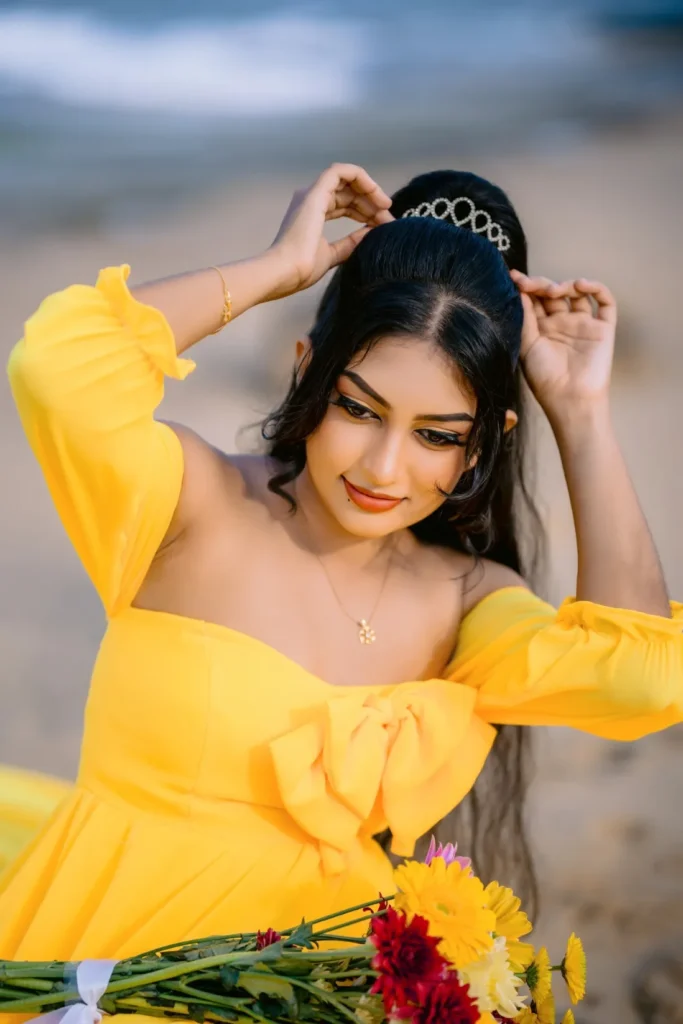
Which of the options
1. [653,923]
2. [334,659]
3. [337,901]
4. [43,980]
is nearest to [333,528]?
[334,659]

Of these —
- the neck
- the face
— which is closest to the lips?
the face

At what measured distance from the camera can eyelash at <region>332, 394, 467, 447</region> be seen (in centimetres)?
111

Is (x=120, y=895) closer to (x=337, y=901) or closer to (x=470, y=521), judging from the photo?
(x=337, y=901)

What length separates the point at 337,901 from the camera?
46.3 inches

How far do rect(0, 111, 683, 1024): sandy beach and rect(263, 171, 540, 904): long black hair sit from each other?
1.74ft

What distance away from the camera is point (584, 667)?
1219mm

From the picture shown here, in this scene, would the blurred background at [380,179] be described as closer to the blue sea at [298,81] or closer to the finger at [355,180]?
the blue sea at [298,81]

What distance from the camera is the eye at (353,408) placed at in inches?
43.8

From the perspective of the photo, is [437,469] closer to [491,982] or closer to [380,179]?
[491,982]

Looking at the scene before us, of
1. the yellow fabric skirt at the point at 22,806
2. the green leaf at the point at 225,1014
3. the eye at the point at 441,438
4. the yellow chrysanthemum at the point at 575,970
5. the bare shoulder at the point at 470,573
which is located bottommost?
the yellow fabric skirt at the point at 22,806

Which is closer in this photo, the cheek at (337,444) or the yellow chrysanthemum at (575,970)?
the yellow chrysanthemum at (575,970)

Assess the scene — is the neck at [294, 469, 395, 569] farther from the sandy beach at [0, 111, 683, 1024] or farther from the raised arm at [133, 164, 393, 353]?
the sandy beach at [0, 111, 683, 1024]

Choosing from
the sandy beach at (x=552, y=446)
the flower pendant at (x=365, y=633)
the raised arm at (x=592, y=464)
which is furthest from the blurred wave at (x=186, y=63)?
the flower pendant at (x=365, y=633)

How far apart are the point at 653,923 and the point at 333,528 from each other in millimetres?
969
